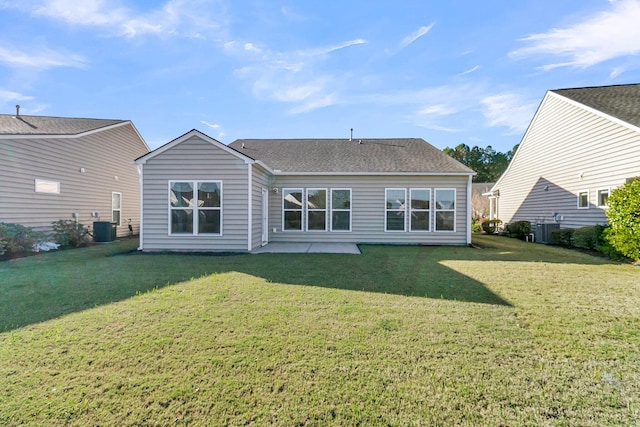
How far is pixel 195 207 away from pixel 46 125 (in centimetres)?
861

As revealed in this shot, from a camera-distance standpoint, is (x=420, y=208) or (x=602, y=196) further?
(x=420, y=208)

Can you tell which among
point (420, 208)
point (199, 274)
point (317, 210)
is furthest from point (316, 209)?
point (199, 274)


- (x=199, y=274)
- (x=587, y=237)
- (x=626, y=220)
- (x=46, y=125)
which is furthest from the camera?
(x=46, y=125)

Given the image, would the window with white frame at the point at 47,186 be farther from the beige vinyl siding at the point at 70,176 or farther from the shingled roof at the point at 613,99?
the shingled roof at the point at 613,99

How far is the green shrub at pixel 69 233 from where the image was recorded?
35.0ft

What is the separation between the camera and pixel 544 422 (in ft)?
6.40

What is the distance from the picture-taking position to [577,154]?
12.1 metres

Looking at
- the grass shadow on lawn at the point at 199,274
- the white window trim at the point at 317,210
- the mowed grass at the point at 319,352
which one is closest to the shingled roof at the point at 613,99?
the grass shadow on lawn at the point at 199,274

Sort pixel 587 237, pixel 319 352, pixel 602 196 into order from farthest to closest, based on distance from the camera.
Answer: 1. pixel 602 196
2. pixel 587 237
3. pixel 319 352

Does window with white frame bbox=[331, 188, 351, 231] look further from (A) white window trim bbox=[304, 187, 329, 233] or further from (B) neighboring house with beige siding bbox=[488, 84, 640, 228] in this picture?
(B) neighboring house with beige siding bbox=[488, 84, 640, 228]

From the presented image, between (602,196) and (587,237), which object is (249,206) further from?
(602,196)

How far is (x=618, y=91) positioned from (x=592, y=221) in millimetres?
6307

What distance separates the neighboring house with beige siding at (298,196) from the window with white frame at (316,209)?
41mm

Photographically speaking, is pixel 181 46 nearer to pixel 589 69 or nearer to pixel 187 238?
pixel 187 238
